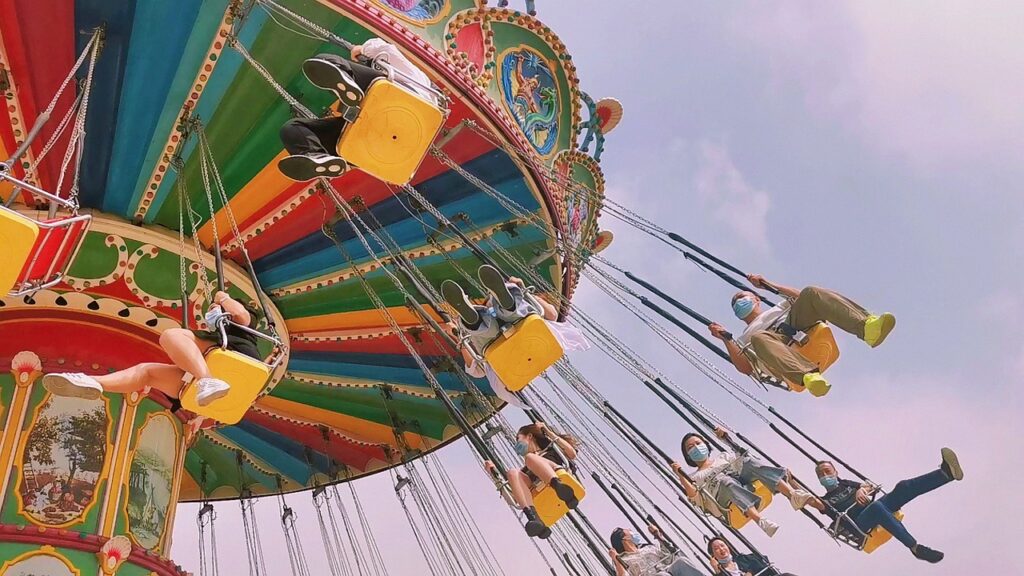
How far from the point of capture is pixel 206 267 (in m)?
7.50

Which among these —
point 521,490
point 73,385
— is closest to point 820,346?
point 521,490

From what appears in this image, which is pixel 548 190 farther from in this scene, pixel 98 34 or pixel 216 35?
pixel 98 34

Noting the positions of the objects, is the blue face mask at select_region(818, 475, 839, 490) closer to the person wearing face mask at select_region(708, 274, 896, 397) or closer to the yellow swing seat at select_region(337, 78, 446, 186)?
the person wearing face mask at select_region(708, 274, 896, 397)

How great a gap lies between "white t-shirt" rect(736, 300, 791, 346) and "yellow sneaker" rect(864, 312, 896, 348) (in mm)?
639

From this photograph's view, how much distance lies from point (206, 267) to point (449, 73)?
8.65 feet

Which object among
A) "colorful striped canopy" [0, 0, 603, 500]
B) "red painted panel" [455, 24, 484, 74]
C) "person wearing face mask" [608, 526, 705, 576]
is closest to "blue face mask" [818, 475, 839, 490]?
"person wearing face mask" [608, 526, 705, 576]

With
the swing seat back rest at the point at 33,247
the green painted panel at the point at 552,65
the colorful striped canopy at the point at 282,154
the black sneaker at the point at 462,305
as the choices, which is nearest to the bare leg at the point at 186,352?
the swing seat back rest at the point at 33,247

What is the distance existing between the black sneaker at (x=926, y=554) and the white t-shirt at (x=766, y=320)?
1.90 meters

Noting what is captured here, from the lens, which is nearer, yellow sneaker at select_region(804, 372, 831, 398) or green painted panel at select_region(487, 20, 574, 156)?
yellow sneaker at select_region(804, 372, 831, 398)

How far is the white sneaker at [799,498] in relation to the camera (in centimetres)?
677

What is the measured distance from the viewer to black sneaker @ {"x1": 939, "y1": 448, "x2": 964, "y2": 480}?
21.7 feet

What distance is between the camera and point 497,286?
6.05 metres

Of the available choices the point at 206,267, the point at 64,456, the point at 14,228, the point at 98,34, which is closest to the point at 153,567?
the point at 64,456

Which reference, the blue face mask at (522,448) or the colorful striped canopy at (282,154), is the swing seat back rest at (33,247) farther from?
the blue face mask at (522,448)
